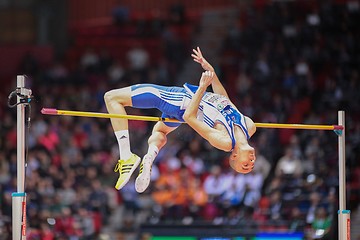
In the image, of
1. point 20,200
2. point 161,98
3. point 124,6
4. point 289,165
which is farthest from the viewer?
point 124,6

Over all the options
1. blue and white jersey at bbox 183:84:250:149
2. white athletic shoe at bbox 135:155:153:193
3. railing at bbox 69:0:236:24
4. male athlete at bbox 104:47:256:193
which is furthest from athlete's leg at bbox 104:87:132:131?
railing at bbox 69:0:236:24

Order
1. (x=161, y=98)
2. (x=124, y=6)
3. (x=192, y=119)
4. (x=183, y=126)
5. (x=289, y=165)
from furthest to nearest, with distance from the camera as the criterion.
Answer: (x=124, y=6) → (x=183, y=126) → (x=289, y=165) → (x=161, y=98) → (x=192, y=119)

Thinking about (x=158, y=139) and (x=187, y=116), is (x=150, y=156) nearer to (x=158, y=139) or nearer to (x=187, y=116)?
(x=158, y=139)

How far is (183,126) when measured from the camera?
53.4ft

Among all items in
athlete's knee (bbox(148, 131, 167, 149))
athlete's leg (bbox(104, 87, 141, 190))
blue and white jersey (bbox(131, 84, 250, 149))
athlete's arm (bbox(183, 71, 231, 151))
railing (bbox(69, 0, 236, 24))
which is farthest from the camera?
railing (bbox(69, 0, 236, 24))

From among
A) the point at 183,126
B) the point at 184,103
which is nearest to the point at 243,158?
the point at 184,103

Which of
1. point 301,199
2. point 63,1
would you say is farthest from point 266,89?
point 63,1

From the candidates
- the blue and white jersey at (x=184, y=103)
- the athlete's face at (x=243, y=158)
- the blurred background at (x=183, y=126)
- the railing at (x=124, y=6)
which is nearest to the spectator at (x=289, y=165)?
the blurred background at (x=183, y=126)

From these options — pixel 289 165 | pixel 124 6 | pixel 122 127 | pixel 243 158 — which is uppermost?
pixel 124 6

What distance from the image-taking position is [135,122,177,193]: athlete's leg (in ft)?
30.1

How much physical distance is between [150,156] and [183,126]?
267 inches

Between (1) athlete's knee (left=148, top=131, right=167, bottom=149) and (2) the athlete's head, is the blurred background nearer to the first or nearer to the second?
(1) athlete's knee (left=148, top=131, right=167, bottom=149)

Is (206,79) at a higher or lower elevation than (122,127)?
higher

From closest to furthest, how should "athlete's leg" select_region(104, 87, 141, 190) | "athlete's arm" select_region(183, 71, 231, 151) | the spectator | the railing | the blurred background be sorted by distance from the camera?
1. "athlete's arm" select_region(183, 71, 231, 151)
2. "athlete's leg" select_region(104, 87, 141, 190)
3. the blurred background
4. the spectator
5. the railing
